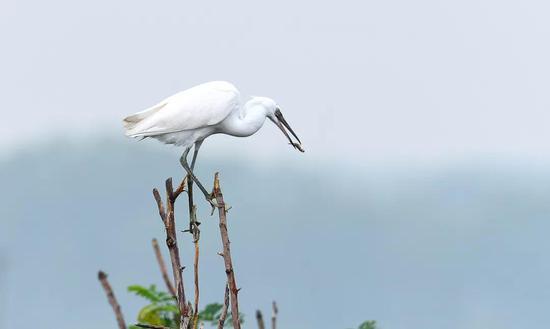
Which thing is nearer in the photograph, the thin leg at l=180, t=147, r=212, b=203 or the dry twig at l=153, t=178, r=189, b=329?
the dry twig at l=153, t=178, r=189, b=329

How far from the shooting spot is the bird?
695cm

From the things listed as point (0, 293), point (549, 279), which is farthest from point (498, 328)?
point (0, 293)

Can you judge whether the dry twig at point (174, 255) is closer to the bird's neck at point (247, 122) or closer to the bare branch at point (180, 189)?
the bare branch at point (180, 189)

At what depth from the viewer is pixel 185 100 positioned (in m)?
7.16

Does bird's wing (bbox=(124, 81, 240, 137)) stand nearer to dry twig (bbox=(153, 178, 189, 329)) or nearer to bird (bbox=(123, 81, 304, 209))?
bird (bbox=(123, 81, 304, 209))

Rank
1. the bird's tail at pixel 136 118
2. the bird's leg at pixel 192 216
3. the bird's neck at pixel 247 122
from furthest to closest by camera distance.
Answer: the bird's tail at pixel 136 118
the bird's neck at pixel 247 122
the bird's leg at pixel 192 216

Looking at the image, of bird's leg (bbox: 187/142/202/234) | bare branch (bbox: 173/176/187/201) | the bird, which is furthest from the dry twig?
the bird

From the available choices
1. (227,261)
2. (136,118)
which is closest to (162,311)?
(136,118)

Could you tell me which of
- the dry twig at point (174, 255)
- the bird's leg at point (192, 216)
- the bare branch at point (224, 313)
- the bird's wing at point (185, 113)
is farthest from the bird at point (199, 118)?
the bare branch at point (224, 313)

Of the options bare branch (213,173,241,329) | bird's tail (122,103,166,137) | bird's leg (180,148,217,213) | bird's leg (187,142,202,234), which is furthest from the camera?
bird's tail (122,103,166,137)

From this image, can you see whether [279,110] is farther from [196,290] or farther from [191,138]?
[196,290]

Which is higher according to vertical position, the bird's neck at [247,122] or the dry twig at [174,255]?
the bird's neck at [247,122]

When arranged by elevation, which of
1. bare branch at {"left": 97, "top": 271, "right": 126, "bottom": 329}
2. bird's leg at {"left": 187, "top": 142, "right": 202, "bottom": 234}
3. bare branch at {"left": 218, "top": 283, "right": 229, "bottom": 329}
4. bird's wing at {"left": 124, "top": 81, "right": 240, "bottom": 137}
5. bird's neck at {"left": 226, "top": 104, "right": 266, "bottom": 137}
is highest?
bird's wing at {"left": 124, "top": 81, "right": 240, "bottom": 137}

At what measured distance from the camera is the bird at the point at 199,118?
695 centimetres
